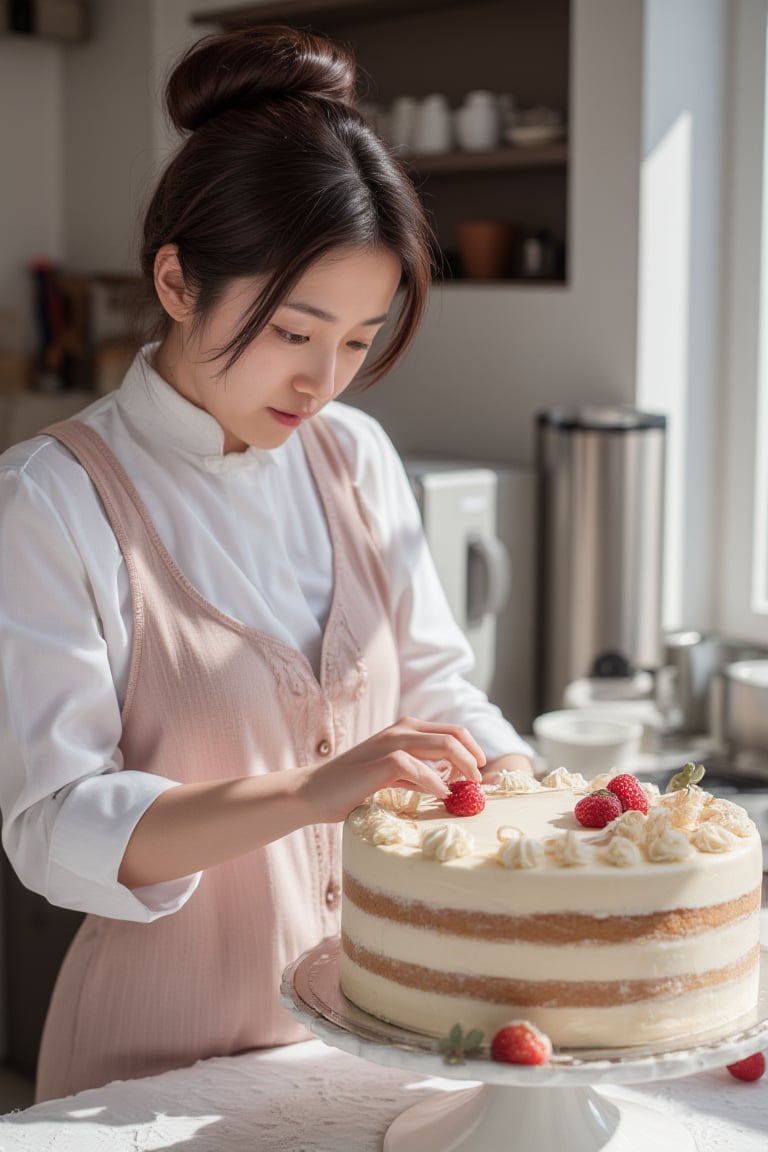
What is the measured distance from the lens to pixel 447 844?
3.17 ft

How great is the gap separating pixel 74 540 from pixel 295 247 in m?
0.30

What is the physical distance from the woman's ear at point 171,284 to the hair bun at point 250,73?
0.15 meters

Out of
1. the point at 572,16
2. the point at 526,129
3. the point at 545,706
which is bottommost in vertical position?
the point at 545,706

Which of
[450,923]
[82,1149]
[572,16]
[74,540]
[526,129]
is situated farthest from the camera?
[526,129]

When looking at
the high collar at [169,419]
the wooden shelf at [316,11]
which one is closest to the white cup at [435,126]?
the wooden shelf at [316,11]

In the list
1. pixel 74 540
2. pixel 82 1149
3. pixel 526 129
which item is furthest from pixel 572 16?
pixel 82 1149

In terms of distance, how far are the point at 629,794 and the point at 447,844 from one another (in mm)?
161

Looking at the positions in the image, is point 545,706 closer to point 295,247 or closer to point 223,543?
point 223,543

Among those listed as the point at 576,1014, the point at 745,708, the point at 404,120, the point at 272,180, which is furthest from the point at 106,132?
the point at 576,1014

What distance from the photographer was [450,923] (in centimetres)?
96

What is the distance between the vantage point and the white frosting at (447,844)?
3.17 ft

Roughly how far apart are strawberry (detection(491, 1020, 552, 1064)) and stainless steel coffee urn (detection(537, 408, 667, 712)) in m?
1.46

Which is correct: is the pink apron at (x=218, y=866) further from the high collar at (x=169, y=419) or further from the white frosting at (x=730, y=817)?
the white frosting at (x=730, y=817)

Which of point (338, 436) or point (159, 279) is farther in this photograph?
point (338, 436)
